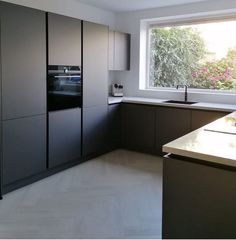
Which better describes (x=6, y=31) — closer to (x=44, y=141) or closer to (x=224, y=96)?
(x=44, y=141)

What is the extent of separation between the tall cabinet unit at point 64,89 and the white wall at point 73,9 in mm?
604

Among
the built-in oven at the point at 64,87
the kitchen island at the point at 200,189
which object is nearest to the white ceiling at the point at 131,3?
the built-in oven at the point at 64,87

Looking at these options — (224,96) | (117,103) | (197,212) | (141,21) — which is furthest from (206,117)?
(197,212)

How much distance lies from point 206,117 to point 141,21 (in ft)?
6.93

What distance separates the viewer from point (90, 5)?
4.50m

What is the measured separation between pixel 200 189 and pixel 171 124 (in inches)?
102

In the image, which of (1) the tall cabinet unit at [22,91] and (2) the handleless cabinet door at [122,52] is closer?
(1) the tall cabinet unit at [22,91]

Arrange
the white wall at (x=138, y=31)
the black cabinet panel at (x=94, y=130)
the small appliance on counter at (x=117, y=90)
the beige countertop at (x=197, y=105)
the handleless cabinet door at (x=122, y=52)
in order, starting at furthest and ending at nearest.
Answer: the small appliance on counter at (x=117, y=90), the handleless cabinet door at (x=122, y=52), the white wall at (x=138, y=31), the black cabinet panel at (x=94, y=130), the beige countertop at (x=197, y=105)

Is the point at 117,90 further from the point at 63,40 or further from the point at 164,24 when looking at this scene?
the point at 63,40

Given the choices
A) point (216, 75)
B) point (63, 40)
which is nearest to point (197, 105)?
point (216, 75)

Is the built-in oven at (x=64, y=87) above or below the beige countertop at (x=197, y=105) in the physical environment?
above

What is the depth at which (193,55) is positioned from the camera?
4.59 meters

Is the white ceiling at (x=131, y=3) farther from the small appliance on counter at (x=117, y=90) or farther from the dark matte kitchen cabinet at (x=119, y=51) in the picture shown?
the small appliance on counter at (x=117, y=90)

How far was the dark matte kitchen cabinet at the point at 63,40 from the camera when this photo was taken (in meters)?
3.27
